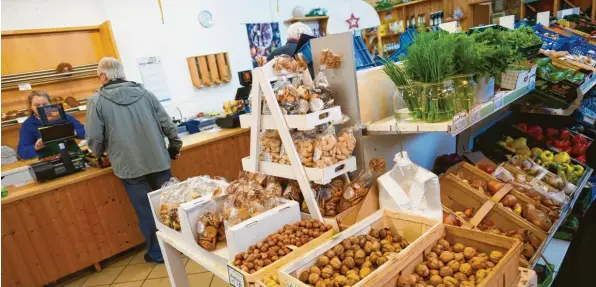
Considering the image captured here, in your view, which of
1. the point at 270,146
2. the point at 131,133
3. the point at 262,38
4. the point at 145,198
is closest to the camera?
the point at 270,146

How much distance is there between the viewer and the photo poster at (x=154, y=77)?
479cm

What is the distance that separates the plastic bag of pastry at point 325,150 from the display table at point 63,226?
238 cm

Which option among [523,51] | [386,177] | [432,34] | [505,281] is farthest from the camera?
[523,51]

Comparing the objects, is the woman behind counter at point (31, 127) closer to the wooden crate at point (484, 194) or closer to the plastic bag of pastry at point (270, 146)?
the plastic bag of pastry at point (270, 146)

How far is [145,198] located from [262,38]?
12.8 feet

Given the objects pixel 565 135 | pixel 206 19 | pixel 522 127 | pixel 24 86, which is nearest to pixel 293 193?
pixel 522 127

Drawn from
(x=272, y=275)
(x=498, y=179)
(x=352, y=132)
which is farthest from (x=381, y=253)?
(x=498, y=179)

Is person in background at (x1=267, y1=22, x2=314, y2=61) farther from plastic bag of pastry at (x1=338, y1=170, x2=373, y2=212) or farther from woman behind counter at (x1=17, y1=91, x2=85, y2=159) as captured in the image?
woman behind counter at (x1=17, y1=91, x2=85, y2=159)

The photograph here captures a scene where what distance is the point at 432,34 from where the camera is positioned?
1557mm

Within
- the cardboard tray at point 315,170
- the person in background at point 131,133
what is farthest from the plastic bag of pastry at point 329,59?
the person in background at point 131,133

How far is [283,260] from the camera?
119 cm

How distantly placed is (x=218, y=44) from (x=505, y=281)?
5.21 meters

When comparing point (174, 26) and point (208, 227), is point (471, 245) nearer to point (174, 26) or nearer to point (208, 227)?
point (208, 227)

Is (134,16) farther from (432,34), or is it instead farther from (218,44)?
(432,34)
